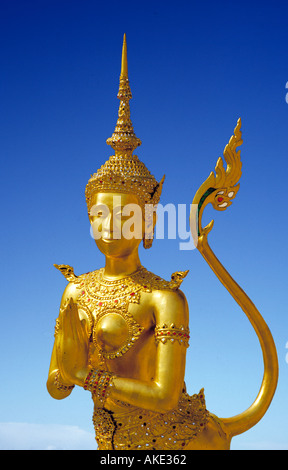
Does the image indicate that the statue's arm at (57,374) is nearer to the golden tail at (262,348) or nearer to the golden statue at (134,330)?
the golden statue at (134,330)

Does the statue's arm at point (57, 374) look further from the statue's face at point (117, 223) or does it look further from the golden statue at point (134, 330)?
the statue's face at point (117, 223)

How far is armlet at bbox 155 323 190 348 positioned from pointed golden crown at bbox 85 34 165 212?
944 millimetres

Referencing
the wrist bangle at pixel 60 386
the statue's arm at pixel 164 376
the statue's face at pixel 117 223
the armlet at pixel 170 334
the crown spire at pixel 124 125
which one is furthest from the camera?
the crown spire at pixel 124 125

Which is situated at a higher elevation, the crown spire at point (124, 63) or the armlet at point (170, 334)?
the crown spire at point (124, 63)

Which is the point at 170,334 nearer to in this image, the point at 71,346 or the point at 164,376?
the point at 164,376

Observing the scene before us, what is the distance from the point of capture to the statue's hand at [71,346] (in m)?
7.49

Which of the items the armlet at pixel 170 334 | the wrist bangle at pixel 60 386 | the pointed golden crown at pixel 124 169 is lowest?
the wrist bangle at pixel 60 386

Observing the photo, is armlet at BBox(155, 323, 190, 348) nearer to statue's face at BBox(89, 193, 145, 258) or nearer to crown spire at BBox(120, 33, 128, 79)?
statue's face at BBox(89, 193, 145, 258)

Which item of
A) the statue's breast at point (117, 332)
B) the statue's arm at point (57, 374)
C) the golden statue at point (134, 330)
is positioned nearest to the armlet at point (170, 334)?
the golden statue at point (134, 330)

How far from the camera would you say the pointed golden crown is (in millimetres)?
7844

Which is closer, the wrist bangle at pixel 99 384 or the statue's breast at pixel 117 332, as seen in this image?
the wrist bangle at pixel 99 384

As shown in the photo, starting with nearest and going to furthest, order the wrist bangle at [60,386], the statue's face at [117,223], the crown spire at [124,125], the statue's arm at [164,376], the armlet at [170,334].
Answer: the statue's arm at [164,376]
the armlet at [170,334]
the statue's face at [117,223]
the wrist bangle at [60,386]
the crown spire at [124,125]

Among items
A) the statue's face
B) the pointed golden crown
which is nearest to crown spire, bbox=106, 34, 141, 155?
the pointed golden crown
